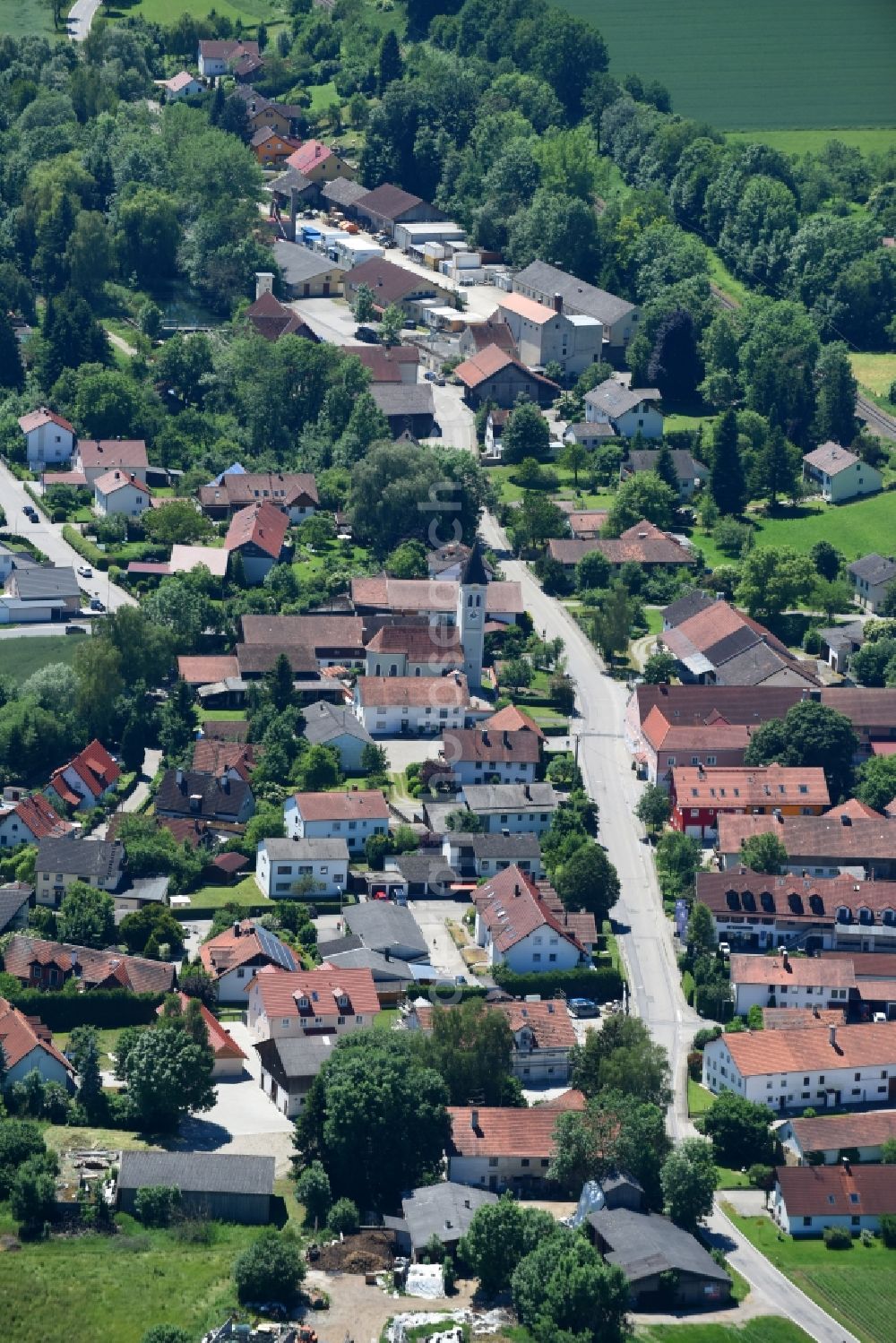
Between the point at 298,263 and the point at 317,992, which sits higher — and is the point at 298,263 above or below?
below

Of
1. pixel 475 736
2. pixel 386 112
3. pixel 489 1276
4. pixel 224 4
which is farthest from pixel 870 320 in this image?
pixel 489 1276

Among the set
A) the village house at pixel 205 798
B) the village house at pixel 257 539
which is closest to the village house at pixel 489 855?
the village house at pixel 205 798

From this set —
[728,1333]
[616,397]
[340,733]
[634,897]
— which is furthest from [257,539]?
[728,1333]

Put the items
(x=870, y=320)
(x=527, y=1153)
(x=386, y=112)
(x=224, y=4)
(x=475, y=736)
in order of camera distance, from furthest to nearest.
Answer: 1. (x=224, y=4)
2. (x=386, y=112)
3. (x=870, y=320)
4. (x=475, y=736)
5. (x=527, y=1153)

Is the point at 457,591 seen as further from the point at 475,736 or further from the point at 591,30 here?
the point at 591,30

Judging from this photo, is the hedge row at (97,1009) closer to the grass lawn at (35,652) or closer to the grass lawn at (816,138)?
the grass lawn at (35,652)

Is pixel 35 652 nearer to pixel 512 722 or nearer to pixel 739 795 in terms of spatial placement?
pixel 512 722

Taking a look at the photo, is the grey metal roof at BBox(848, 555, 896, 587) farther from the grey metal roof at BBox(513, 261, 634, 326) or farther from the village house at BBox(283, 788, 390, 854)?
the village house at BBox(283, 788, 390, 854)
